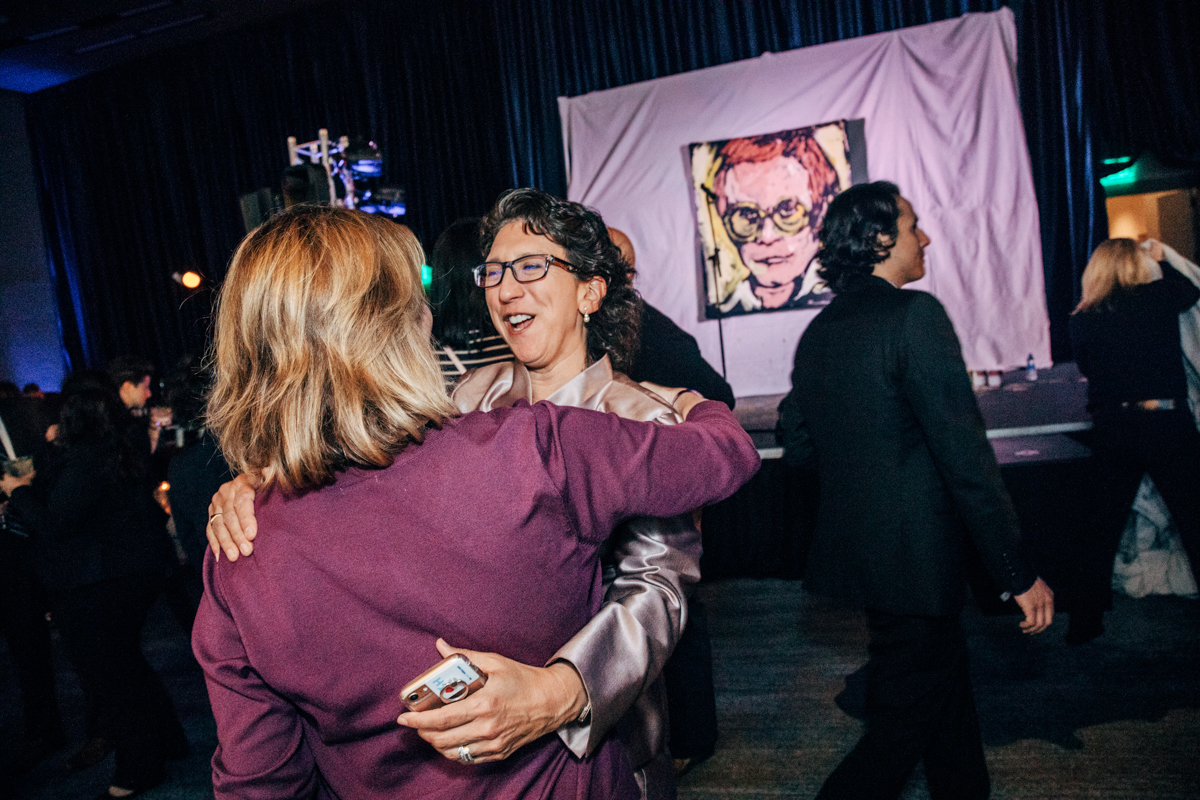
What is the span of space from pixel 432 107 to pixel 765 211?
2989 mm

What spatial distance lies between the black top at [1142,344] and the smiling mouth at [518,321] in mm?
2919

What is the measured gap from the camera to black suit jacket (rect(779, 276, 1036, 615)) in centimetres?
172

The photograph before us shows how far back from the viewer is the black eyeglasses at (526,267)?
150 cm

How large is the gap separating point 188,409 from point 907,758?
8.08 ft

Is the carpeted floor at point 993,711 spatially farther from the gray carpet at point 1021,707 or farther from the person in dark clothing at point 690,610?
the person in dark clothing at point 690,610

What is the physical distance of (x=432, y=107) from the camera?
19.9 feet

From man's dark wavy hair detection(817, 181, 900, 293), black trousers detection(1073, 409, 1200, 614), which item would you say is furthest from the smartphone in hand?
black trousers detection(1073, 409, 1200, 614)

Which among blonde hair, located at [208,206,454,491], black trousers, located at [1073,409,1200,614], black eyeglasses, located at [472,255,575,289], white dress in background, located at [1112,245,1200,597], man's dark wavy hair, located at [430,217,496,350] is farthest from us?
white dress in background, located at [1112,245,1200,597]

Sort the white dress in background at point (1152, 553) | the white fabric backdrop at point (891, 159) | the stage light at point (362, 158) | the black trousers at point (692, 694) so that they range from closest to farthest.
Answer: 1. the black trousers at point (692, 694)
2. the white dress in background at point (1152, 553)
3. the white fabric backdrop at point (891, 159)
4. the stage light at point (362, 158)

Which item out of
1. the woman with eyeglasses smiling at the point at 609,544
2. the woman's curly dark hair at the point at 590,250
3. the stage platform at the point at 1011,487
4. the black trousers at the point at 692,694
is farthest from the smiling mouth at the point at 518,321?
the stage platform at the point at 1011,487

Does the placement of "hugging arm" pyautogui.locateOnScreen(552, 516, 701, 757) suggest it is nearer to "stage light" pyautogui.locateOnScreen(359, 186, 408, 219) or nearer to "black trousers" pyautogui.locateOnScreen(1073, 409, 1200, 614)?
"black trousers" pyautogui.locateOnScreen(1073, 409, 1200, 614)

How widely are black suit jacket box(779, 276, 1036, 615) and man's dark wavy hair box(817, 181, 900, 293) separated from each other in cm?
6

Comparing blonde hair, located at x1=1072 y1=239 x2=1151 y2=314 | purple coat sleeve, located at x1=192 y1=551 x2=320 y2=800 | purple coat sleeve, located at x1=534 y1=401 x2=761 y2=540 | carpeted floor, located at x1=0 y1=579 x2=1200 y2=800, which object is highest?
blonde hair, located at x1=1072 y1=239 x2=1151 y2=314

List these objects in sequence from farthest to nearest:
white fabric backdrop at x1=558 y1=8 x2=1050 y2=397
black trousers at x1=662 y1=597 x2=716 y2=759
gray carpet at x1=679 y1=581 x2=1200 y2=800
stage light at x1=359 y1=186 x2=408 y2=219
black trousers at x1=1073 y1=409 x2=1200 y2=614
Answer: stage light at x1=359 y1=186 x2=408 y2=219, white fabric backdrop at x1=558 y1=8 x2=1050 y2=397, black trousers at x1=1073 y1=409 x2=1200 y2=614, black trousers at x1=662 y1=597 x2=716 y2=759, gray carpet at x1=679 y1=581 x2=1200 y2=800
